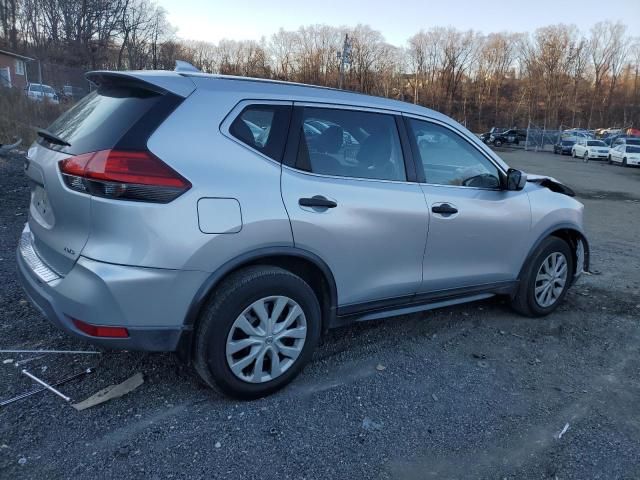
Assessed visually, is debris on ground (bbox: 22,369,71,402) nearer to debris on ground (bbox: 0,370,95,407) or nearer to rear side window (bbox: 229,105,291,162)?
debris on ground (bbox: 0,370,95,407)

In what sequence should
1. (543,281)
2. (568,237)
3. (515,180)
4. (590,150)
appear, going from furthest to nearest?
(590,150)
(568,237)
(543,281)
(515,180)

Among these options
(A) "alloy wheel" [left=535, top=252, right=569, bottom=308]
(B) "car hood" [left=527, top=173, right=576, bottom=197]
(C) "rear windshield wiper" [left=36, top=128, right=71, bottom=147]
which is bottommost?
(A) "alloy wheel" [left=535, top=252, right=569, bottom=308]

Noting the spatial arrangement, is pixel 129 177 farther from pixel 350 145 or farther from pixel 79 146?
pixel 350 145

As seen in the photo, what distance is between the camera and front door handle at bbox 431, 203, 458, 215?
11.8 feet

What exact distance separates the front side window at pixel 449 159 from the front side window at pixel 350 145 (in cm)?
23

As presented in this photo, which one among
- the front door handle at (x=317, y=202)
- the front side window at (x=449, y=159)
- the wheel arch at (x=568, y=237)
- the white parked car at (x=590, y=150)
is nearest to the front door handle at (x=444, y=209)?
the front side window at (x=449, y=159)

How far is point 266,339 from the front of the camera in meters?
2.96

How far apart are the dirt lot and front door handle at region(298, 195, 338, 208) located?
1.14m

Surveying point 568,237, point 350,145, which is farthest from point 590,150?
point 350,145

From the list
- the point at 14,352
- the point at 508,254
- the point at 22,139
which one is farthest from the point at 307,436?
the point at 22,139

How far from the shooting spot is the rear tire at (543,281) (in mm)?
4422

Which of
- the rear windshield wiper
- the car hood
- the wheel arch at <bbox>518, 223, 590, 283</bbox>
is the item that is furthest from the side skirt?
the rear windshield wiper

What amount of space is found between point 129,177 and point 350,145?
1.43m

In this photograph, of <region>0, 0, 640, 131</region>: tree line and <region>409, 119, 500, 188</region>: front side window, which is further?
<region>0, 0, 640, 131</region>: tree line
